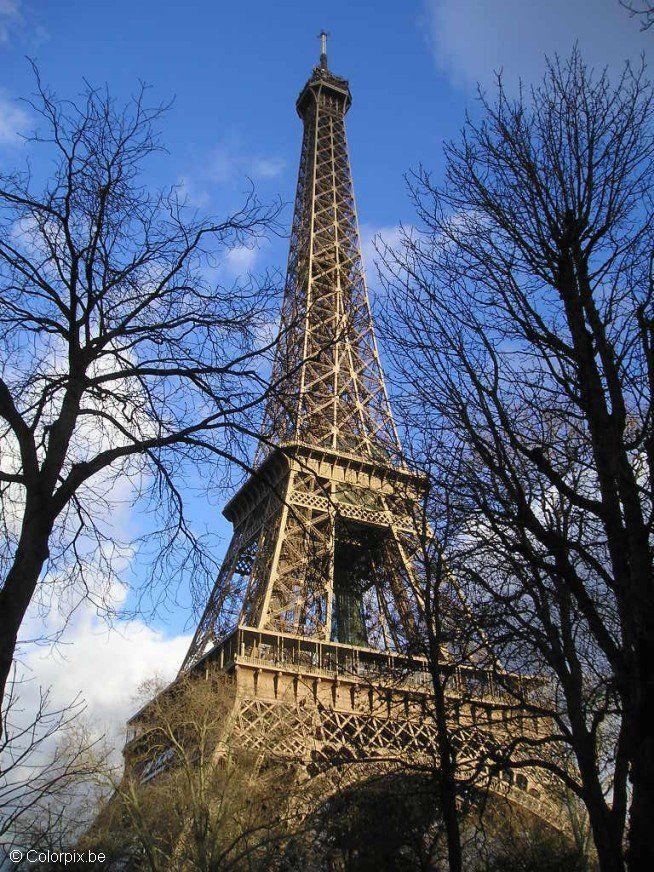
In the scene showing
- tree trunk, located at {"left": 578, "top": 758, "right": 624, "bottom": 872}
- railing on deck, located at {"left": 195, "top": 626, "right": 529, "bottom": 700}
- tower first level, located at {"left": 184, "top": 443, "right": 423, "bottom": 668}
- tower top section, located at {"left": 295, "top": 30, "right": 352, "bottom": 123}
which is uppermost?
tower top section, located at {"left": 295, "top": 30, "right": 352, "bottom": 123}

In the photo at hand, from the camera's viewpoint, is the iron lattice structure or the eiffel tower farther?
the iron lattice structure

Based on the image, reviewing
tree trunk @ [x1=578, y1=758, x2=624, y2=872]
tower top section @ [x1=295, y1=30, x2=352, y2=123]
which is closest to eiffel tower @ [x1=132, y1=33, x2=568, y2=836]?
tree trunk @ [x1=578, y1=758, x2=624, y2=872]

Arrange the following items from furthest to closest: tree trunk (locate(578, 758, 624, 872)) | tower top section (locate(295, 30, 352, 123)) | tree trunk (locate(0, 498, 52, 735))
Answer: tower top section (locate(295, 30, 352, 123))
tree trunk (locate(578, 758, 624, 872))
tree trunk (locate(0, 498, 52, 735))

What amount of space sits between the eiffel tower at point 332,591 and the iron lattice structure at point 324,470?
0.08 m

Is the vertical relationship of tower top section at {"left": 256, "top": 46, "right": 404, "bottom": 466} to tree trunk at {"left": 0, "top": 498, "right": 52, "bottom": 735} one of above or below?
above

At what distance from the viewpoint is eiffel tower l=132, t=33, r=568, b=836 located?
9.95 m

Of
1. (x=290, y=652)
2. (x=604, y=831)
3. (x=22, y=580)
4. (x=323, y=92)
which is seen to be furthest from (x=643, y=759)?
(x=323, y=92)

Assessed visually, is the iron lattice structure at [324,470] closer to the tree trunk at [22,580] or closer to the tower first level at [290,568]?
the tower first level at [290,568]

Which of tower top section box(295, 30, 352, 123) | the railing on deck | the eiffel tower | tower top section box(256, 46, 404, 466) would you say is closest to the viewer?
the eiffel tower

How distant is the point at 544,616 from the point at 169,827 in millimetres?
12942

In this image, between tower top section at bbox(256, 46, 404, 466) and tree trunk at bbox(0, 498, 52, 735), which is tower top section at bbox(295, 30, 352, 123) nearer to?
tower top section at bbox(256, 46, 404, 466)

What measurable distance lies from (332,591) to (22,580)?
4.83m

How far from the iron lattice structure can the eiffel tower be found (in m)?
0.08

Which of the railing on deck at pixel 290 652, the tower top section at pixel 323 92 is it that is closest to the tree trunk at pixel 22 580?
the railing on deck at pixel 290 652
